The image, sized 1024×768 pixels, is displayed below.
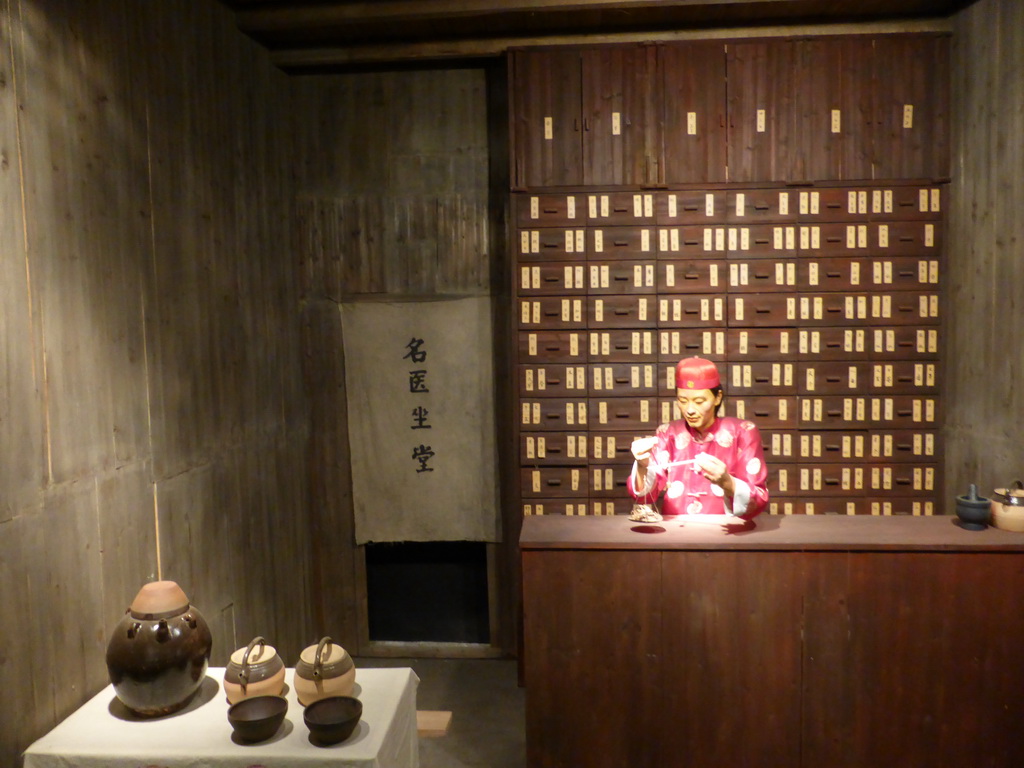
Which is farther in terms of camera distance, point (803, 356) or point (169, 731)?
point (803, 356)

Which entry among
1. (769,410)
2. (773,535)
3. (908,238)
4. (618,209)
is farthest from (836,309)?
(773,535)

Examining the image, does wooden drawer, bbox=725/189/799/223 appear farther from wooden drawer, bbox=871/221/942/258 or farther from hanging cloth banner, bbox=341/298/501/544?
hanging cloth banner, bbox=341/298/501/544

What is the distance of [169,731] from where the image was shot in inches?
91.7

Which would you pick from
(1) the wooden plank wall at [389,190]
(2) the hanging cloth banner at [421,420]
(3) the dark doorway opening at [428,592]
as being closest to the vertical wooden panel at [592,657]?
(2) the hanging cloth banner at [421,420]

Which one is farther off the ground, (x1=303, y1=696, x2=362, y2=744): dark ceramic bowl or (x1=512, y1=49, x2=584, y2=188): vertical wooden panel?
(x1=512, y1=49, x2=584, y2=188): vertical wooden panel

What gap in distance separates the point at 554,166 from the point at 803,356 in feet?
5.53

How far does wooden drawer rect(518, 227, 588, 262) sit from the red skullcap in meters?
1.14

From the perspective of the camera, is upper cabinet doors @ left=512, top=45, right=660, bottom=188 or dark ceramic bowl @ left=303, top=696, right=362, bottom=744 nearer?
dark ceramic bowl @ left=303, top=696, right=362, bottom=744

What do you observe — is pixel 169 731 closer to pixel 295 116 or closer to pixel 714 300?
pixel 714 300

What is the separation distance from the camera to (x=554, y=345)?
4270mm

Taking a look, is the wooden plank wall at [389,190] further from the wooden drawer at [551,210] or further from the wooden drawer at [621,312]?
the wooden drawer at [621,312]

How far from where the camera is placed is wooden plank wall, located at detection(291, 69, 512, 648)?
4676 millimetres

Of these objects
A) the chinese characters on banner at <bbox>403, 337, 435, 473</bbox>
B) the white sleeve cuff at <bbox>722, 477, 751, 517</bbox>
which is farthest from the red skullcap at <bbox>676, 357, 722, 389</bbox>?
the chinese characters on banner at <bbox>403, 337, 435, 473</bbox>

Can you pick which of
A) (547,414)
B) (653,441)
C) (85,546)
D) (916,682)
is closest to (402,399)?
(547,414)
